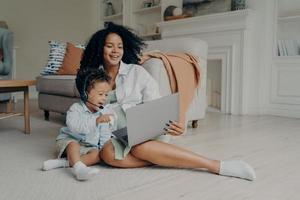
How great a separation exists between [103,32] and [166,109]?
569 millimetres

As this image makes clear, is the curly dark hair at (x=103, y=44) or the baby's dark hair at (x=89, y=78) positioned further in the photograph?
the curly dark hair at (x=103, y=44)

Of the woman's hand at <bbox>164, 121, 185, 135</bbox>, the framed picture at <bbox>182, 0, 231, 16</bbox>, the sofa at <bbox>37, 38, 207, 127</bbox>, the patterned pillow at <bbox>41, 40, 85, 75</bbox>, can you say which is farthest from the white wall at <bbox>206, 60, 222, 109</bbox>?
the woman's hand at <bbox>164, 121, 185, 135</bbox>

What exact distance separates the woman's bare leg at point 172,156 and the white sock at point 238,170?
0.03 metres

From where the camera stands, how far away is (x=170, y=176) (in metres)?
1.49

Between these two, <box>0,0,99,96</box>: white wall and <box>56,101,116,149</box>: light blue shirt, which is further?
<box>0,0,99,96</box>: white wall

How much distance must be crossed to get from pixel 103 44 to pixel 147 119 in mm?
527

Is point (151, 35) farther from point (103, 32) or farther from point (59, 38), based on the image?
point (103, 32)

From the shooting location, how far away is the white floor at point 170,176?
4.20ft

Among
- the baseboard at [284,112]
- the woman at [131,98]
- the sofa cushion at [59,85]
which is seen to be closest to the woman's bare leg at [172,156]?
A: the woman at [131,98]

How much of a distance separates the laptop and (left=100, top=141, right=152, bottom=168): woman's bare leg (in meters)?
0.07

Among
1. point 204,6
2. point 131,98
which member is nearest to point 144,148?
point 131,98

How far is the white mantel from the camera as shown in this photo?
382 centimetres

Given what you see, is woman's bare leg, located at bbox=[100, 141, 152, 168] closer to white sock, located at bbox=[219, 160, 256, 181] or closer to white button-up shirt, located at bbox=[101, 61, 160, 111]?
white button-up shirt, located at bbox=[101, 61, 160, 111]

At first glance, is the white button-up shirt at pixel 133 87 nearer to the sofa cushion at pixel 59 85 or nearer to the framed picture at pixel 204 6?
the sofa cushion at pixel 59 85
